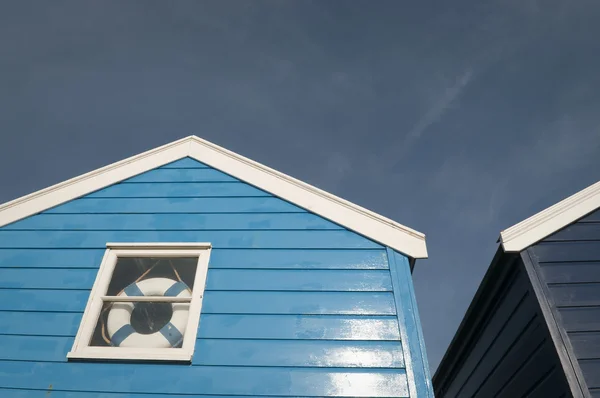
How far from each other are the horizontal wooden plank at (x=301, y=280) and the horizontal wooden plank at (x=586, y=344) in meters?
1.56

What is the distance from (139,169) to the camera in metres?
5.07

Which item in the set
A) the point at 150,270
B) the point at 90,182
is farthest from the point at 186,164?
the point at 150,270

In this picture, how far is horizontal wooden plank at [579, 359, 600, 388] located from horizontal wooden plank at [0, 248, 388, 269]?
1.73m

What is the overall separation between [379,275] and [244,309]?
1237 mm

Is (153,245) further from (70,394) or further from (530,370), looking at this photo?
(530,370)

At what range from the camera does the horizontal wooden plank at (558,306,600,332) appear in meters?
3.84

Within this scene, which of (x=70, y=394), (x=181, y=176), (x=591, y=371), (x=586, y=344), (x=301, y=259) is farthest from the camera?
(x=181, y=176)

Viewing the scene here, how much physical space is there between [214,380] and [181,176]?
7.67ft

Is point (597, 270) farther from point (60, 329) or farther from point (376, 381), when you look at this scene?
point (60, 329)

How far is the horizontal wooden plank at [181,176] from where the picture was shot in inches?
196

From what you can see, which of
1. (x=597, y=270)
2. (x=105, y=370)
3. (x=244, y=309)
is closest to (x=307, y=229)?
(x=244, y=309)

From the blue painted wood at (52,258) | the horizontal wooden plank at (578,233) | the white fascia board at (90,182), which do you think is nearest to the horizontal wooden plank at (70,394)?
the blue painted wood at (52,258)

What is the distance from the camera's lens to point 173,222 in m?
4.62

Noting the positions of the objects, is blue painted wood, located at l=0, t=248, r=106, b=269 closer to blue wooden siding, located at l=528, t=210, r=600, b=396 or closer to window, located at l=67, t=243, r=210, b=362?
window, located at l=67, t=243, r=210, b=362
